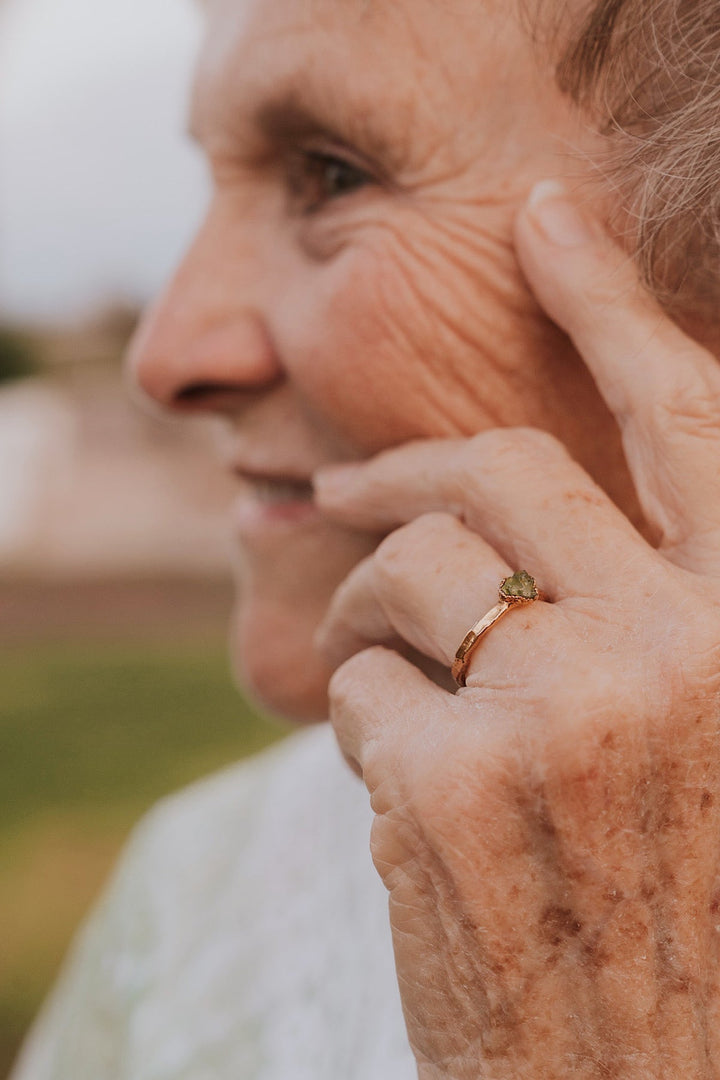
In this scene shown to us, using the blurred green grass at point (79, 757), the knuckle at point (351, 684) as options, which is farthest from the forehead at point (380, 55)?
the blurred green grass at point (79, 757)

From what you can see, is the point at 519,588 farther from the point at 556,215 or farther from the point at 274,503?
the point at 274,503

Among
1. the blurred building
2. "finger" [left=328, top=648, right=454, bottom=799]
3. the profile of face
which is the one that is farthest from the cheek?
the blurred building

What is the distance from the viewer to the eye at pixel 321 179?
126 cm

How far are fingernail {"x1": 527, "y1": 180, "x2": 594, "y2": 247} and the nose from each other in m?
0.41

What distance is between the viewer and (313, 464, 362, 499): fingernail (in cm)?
Answer: 127

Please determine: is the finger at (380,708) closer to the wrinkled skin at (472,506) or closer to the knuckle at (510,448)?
the wrinkled skin at (472,506)

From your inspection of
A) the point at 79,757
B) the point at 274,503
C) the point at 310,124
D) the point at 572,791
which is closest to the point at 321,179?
the point at 310,124

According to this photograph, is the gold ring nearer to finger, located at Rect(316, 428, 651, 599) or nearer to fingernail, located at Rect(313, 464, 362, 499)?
finger, located at Rect(316, 428, 651, 599)

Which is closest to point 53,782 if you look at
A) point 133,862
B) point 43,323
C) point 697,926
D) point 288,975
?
point 133,862

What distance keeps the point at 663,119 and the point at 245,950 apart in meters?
1.32

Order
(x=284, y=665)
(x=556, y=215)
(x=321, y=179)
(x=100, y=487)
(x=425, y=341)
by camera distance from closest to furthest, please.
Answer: (x=556, y=215) < (x=425, y=341) < (x=321, y=179) < (x=284, y=665) < (x=100, y=487)

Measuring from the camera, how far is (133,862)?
208 cm

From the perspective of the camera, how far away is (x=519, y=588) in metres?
0.93

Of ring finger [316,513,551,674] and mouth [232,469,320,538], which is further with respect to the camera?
mouth [232,469,320,538]
